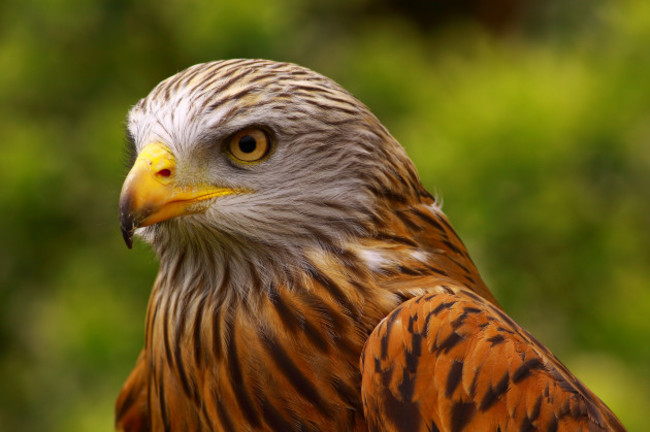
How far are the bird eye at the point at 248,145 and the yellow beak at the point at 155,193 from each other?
0.07m

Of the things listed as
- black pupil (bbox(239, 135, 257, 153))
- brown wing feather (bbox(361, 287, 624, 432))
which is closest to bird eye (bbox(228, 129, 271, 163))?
black pupil (bbox(239, 135, 257, 153))

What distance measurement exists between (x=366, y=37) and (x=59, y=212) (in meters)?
1.88

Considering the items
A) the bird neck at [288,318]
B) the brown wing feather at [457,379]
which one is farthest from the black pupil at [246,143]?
the brown wing feather at [457,379]

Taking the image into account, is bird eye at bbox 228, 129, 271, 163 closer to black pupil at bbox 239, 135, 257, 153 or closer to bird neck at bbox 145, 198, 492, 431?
black pupil at bbox 239, 135, 257, 153

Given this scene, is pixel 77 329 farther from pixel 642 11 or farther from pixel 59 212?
pixel 642 11

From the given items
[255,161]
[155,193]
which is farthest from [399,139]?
[155,193]

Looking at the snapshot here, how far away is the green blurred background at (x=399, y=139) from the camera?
3.60 meters

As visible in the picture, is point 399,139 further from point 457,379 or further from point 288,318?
point 457,379

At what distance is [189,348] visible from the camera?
1786 mm

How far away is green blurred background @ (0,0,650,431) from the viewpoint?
360 centimetres

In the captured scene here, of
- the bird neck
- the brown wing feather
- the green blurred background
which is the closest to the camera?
the brown wing feather

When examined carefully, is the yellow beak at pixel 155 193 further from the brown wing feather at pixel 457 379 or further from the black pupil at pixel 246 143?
the brown wing feather at pixel 457 379

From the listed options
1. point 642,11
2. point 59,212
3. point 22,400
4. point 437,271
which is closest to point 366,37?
point 642,11

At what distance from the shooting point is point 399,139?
3867 millimetres
